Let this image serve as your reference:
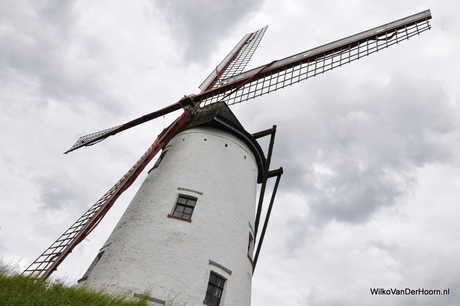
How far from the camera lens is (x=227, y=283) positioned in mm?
11094

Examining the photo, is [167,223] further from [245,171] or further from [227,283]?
[245,171]

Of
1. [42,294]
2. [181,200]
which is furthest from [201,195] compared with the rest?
[42,294]

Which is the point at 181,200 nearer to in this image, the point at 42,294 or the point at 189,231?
the point at 189,231

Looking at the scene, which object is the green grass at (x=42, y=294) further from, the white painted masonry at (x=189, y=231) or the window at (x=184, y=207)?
the window at (x=184, y=207)

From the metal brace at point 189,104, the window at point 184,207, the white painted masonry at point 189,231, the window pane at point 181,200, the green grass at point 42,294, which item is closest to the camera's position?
the green grass at point 42,294

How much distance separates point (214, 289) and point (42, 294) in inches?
196

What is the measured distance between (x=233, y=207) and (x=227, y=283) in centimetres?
295

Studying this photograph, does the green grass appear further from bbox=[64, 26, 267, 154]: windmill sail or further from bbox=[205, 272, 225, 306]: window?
bbox=[64, 26, 267, 154]: windmill sail

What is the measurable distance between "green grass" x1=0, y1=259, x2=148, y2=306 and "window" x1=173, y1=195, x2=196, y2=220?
368 centimetres

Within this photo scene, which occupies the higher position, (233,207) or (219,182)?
(219,182)

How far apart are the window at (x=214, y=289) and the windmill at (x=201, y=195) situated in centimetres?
3

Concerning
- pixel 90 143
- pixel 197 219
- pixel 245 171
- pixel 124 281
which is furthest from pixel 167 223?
pixel 90 143

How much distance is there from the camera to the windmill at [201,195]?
416 inches

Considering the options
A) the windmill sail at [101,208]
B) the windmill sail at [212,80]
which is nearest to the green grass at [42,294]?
the windmill sail at [101,208]
